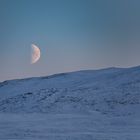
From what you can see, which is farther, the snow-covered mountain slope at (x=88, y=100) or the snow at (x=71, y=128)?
the snow-covered mountain slope at (x=88, y=100)

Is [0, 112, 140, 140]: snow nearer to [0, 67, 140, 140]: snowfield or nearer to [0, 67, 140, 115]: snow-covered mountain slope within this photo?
[0, 67, 140, 140]: snowfield

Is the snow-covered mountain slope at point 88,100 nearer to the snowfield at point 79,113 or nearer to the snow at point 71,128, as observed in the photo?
the snowfield at point 79,113

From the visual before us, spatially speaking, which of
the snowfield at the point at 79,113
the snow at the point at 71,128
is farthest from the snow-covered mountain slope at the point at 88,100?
the snow at the point at 71,128

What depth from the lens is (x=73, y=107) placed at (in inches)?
937

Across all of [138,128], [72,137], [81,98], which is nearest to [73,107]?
[81,98]

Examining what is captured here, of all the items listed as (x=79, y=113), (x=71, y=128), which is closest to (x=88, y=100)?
(x=79, y=113)

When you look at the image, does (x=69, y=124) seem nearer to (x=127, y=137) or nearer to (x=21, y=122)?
(x=21, y=122)

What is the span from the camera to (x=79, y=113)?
22203mm

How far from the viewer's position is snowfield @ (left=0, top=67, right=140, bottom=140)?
569 inches

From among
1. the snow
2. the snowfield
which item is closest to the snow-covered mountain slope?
the snowfield

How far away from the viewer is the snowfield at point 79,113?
14.5 meters

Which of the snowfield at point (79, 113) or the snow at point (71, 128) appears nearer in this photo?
the snow at point (71, 128)

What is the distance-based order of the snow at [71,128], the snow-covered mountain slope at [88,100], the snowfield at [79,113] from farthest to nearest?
the snow-covered mountain slope at [88,100], the snowfield at [79,113], the snow at [71,128]

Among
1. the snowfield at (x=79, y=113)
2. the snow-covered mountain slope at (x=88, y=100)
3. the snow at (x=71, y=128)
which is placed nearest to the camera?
the snow at (x=71, y=128)
